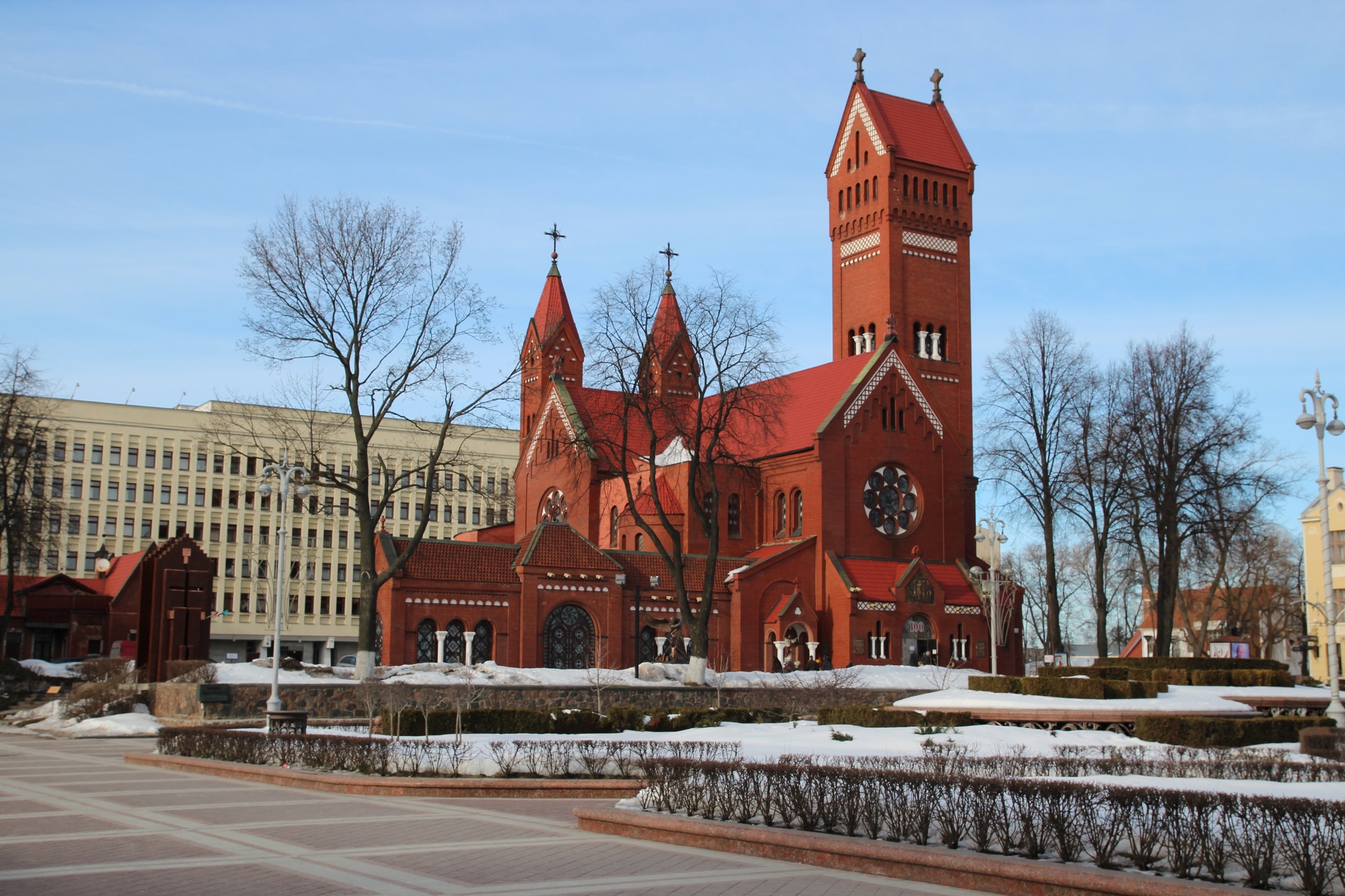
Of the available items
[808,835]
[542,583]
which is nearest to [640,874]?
[808,835]

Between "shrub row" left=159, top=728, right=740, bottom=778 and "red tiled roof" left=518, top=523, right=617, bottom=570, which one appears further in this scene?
"red tiled roof" left=518, top=523, right=617, bottom=570

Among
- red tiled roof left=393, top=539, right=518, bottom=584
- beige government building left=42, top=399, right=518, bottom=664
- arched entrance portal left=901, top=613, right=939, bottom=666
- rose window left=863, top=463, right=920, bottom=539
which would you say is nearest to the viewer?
red tiled roof left=393, top=539, right=518, bottom=584

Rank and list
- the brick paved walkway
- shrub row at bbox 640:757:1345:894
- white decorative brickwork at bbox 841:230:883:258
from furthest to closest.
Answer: white decorative brickwork at bbox 841:230:883:258, the brick paved walkway, shrub row at bbox 640:757:1345:894

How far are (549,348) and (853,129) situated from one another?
19.6 meters

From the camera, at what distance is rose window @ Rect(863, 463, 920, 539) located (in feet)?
178

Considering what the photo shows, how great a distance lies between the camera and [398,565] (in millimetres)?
39500

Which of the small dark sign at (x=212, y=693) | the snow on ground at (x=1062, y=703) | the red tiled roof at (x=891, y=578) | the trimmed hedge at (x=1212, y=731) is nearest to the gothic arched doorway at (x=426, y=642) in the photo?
the small dark sign at (x=212, y=693)

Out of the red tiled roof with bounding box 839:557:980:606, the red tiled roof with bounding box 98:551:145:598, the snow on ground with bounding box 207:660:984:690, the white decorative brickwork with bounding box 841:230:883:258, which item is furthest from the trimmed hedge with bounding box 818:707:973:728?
the red tiled roof with bounding box 98:551:145:598

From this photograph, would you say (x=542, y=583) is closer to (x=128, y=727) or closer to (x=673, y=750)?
(x=128, y=727)

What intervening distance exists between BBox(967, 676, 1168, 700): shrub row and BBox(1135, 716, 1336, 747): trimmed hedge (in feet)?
11.5

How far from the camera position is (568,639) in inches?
1954

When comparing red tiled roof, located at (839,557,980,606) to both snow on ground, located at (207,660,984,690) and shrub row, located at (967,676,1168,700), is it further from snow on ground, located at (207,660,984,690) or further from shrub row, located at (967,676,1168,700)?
shrub row, located at (967,676,1168,700)

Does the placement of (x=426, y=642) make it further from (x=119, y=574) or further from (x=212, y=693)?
(x=119, y=574)

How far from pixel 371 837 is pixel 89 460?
264ft
